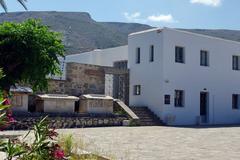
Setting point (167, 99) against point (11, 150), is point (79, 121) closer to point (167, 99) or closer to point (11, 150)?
point (167, 99)

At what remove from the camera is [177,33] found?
26609 mm

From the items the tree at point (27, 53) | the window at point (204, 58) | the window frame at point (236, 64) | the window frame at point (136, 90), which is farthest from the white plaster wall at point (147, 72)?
the tree at point (27, 53)

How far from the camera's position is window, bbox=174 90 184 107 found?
87.0ft

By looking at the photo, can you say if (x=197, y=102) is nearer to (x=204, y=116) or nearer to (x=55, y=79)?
(x=204, y=116)

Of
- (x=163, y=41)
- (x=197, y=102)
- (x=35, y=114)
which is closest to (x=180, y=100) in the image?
(x=197, y=102)

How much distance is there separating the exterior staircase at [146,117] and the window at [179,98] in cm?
184

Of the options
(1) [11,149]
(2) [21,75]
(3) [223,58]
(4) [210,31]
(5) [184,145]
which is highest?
(4) [210,31]

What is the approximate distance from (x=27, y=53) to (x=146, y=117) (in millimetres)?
15195

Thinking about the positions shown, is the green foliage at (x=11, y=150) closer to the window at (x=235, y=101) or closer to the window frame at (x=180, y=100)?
the window frame at (x=180, y=100)

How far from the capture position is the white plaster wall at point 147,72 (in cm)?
2583

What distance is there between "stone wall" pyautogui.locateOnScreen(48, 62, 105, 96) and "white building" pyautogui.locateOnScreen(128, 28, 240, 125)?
2.77 metres

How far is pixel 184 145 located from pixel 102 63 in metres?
Result: 22.4

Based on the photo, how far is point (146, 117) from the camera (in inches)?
982

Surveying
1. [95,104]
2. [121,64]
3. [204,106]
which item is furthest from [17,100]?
[204,106]
